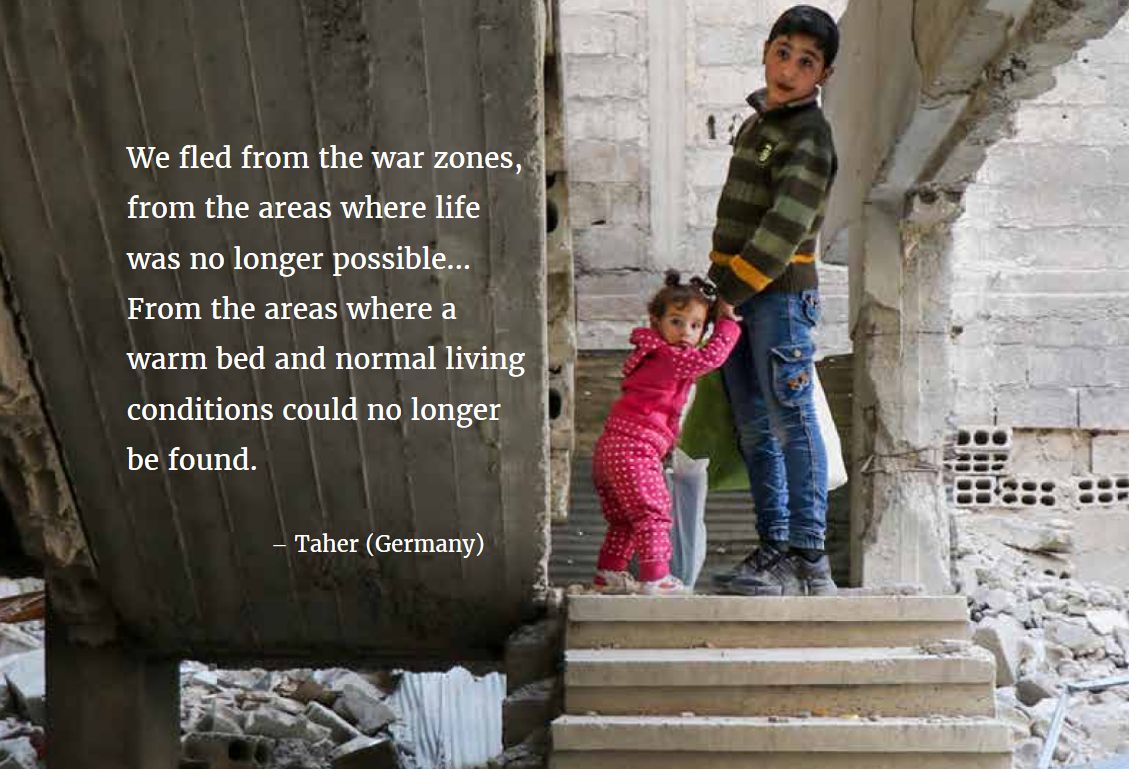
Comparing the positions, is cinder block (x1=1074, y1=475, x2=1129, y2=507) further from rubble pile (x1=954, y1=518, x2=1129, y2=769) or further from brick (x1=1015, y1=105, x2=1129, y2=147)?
brick (x1=1015, y1=105, x2=1129, y2=147)

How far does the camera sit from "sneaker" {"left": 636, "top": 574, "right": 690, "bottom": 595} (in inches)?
160

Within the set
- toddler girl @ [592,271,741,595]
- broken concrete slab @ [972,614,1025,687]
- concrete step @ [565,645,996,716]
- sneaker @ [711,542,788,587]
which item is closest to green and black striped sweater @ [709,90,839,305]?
toddler girl @ [592,271,741,595]

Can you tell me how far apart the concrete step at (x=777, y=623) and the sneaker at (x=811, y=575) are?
0.21 meters

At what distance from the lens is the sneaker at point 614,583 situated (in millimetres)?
4117

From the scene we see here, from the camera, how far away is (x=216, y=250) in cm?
346

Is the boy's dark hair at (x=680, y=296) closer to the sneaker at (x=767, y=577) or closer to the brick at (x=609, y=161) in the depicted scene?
the sneaker at (x=767, y=577)

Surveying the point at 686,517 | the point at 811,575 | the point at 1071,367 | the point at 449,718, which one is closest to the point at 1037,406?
the point at 1071,367

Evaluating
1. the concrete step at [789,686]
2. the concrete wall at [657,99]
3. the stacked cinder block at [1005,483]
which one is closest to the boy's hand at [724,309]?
the concrete step at [789,686]

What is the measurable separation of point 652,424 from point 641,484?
7.0 inches

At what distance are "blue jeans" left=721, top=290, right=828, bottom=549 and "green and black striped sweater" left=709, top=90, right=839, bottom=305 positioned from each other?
0.09 meters

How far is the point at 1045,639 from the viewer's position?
25.1 feet

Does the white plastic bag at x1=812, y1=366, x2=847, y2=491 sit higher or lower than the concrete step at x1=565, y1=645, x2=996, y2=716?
higher

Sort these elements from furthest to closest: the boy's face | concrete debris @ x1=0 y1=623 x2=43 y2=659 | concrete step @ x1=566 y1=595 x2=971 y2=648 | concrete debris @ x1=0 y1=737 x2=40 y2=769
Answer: concrete debris @ x1=0 y1=623 x2=43 y2=659
concrete debris @ x1=0 y1=737 x2=40 y2=769
the boy's face
concrete step @ x1=566 y1=595 x2=971 y2=648

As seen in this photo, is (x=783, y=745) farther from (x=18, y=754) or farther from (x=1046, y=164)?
(x=1046, y=164)
